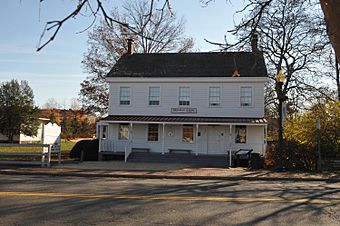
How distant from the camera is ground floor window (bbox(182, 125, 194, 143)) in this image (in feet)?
86.2

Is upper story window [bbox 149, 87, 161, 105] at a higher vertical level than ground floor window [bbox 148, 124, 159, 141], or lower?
higher

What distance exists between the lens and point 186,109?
86.8 ft

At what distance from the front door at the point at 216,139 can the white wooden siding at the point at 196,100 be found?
1027 millimetres

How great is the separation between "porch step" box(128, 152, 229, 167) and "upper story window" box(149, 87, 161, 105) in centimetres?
407

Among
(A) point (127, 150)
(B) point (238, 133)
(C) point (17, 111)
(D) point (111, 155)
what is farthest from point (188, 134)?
(C) point (17, 111)

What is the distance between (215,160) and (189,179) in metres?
8.26

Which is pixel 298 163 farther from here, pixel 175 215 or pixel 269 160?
pixel 175 215

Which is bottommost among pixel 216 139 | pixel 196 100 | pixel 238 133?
pixel 216 139

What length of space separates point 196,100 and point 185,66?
10.9 ft

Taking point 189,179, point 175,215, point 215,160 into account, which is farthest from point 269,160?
point 175,215

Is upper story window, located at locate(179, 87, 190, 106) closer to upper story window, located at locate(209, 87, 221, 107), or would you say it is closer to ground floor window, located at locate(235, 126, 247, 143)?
upper story window, located at locate(209, 87, 221, 107)

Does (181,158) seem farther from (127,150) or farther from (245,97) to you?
(245,97)

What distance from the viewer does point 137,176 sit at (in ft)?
53.6

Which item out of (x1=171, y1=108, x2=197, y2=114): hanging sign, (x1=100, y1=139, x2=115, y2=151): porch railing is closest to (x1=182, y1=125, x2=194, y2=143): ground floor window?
(x1=171, y1=108, x2=197, y2=114): hanging sign
